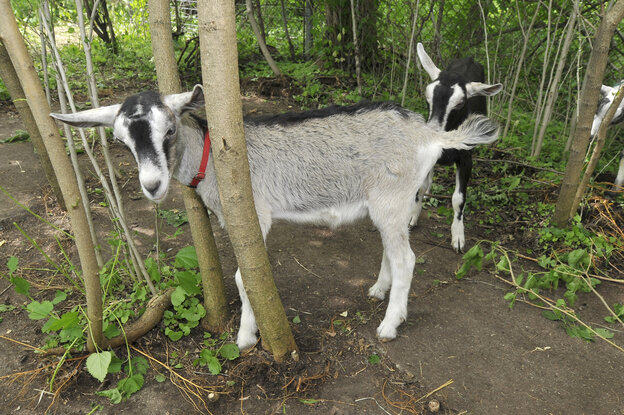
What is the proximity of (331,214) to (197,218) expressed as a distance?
3.38 feet

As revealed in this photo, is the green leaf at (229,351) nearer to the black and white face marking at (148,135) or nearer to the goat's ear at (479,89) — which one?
the black and white face marking at (148,135)

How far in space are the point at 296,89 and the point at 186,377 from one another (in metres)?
6.49

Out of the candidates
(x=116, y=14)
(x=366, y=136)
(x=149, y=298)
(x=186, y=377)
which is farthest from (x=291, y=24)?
(x=186, y=377)

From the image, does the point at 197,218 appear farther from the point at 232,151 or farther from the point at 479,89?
the point at 479,89

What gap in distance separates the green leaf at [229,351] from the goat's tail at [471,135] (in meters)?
2.20

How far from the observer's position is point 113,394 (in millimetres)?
2686

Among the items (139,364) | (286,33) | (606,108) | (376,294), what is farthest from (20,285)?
(286,33)

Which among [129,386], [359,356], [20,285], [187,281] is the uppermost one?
[20,285]

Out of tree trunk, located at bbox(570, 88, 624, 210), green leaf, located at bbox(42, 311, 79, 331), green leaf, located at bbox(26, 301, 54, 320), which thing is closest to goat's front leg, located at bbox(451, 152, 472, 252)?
tree trunk, located at bbox(570, 88, 624, 210)

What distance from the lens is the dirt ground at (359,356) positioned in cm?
271

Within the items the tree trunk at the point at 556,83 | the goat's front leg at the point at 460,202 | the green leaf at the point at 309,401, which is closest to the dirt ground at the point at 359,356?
the green leaf at the point at 309,401

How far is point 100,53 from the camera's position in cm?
979

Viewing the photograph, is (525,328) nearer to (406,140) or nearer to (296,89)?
(406,140)

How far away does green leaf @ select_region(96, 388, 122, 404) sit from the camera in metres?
2.66
